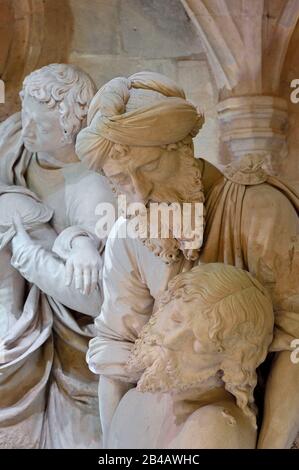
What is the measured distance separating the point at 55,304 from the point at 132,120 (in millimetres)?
1384

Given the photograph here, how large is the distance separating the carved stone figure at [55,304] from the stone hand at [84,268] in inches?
1.8

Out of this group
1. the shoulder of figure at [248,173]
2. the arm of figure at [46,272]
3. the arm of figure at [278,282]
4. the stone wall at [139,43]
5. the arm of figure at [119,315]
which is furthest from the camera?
the stone wall at [139,43]

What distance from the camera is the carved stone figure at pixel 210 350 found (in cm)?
293

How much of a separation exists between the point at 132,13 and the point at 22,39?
380 mm

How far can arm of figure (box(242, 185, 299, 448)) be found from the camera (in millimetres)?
3035

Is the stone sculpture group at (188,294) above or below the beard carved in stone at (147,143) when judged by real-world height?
below

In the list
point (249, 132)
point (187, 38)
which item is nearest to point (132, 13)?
point (187, 38)

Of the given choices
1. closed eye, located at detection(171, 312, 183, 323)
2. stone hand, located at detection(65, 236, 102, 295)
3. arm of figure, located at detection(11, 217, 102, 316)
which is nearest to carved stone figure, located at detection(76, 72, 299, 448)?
closed eye, located at detection(171, 312, 183, 323)

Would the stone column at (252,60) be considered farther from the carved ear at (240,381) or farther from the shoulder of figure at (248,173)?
the carved ear at (240,381)

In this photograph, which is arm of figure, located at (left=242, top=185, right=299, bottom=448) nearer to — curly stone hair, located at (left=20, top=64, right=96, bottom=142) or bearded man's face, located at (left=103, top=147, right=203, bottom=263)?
bearded man's face, located at (left=103, top=147, right=203, bottom=263)

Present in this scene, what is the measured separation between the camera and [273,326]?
10.0 ft

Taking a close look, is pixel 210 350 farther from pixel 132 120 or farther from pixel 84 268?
pixel 84 268

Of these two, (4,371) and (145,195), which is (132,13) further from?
(145,195)

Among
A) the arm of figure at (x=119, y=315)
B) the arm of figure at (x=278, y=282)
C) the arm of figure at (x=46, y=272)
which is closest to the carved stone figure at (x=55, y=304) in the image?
the arm of figure at (x=46, y=272)
